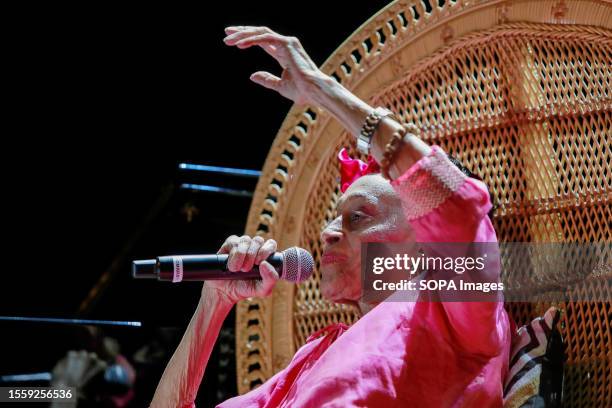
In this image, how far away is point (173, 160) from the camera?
301 cm

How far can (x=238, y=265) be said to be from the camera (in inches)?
64.6

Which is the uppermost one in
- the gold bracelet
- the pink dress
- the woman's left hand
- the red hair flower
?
the woman's left hand

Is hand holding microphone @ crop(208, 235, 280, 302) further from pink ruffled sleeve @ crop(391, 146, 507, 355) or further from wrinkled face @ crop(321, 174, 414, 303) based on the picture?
pink ruffled sleeve @ crop(391, 146, 507, 355)

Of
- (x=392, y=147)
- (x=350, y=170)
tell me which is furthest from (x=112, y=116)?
(x=392, y=147)

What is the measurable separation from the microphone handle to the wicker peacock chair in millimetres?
462

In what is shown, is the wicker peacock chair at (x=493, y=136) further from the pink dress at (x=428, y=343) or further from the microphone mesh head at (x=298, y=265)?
the microphone mesh head at (x=298, y=265)

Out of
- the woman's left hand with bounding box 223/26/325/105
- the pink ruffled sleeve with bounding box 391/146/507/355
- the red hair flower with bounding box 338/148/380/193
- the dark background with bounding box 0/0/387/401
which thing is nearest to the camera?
the pink ruffled sleeve with bounding box 391/146/507/355

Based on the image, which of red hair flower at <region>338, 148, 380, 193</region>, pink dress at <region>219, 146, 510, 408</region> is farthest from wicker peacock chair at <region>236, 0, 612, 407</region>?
pink dress at <region>219, 146, 510, 408</region>

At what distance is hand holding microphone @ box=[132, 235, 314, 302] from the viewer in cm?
159

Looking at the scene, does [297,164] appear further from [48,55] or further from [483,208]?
[48,55]

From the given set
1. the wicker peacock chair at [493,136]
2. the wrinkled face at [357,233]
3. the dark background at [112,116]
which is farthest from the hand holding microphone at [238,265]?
the dark background at [112,116]

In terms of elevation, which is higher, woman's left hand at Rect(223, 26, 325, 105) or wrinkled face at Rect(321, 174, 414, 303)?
woman's left hand at Rect(223, 26, 325, 105)

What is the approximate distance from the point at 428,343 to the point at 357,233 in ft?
1.08

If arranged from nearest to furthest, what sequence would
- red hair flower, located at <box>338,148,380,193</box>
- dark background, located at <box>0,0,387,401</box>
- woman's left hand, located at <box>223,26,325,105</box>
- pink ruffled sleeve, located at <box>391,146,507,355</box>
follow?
pink ruffled sleeve, located at <box>391,146,507,355</box>
woman's left hand, located at <box>223,26,325,105</box>
red hair flower, located at <box>338,148,380,193</box>
dark background, located at <box>0,0,387,401</box>
